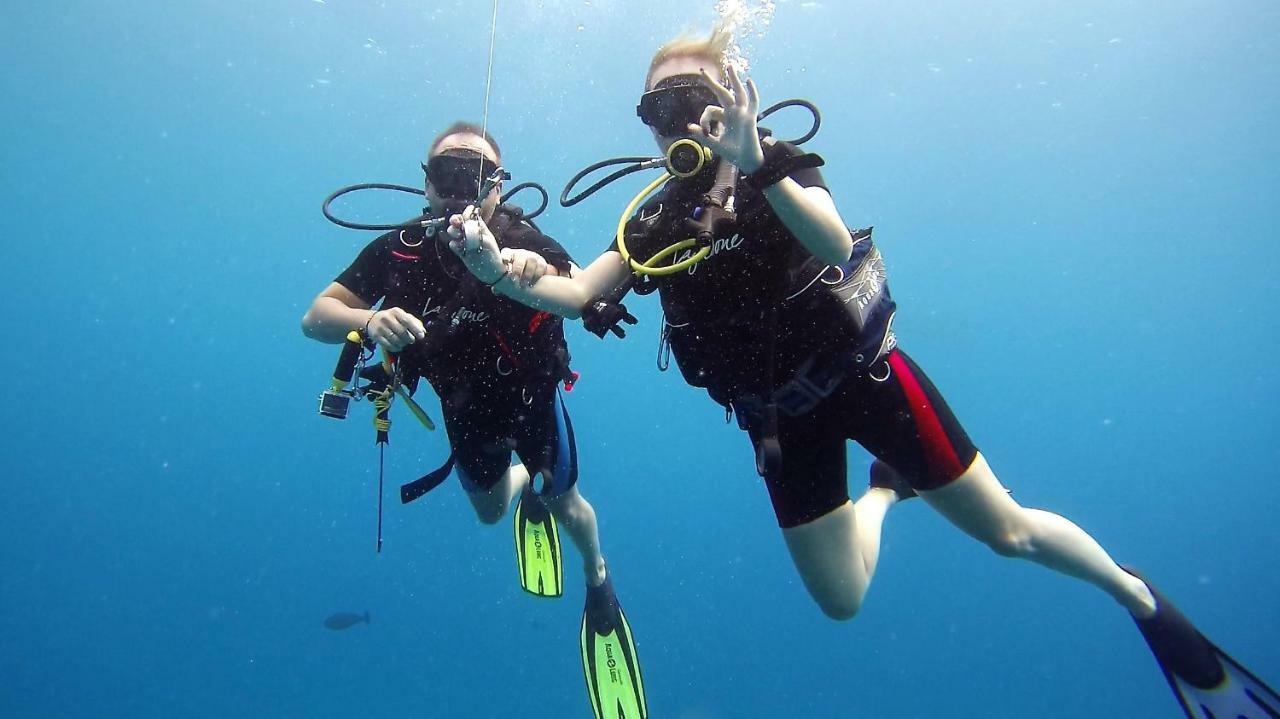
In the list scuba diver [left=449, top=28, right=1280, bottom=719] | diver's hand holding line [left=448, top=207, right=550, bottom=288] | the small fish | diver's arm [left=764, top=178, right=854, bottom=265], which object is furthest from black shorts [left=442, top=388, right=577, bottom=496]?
the small fish

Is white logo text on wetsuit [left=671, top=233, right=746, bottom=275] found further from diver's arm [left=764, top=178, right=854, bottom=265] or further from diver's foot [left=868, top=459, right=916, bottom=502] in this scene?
diver's foot [left=868, top=459, right=916, bottom=502]

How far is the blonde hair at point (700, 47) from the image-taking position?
2.65 metres

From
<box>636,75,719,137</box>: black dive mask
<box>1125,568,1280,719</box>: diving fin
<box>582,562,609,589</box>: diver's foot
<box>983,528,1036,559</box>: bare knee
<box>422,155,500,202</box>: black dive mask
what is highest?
<box>422,155,500,202</box>: black dive mask

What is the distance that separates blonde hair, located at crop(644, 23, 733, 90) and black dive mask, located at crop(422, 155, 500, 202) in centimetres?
121

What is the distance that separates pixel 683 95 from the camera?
7.95ft

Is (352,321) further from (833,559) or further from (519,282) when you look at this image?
(833,559)

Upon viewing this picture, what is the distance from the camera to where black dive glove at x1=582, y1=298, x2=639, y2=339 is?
8.77ft

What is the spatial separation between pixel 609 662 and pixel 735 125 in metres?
4.58

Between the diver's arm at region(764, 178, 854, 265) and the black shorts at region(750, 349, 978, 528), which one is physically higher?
the diver's arm at region(764, 178, 854, 265)

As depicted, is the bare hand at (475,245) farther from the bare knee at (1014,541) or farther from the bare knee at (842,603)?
the bare knee at (1014,541)

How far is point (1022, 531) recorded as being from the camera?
315cm

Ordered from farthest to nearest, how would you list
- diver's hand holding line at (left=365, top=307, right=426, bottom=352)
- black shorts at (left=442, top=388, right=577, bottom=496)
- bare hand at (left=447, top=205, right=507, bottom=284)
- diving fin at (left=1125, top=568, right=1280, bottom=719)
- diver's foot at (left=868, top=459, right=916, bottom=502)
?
black shorts at (left=442, top=388, right=577, bottom=496) → diver's foot at (left=868, top=459, right=916, bottom=502) → diving fin at (left=1125, top=568, right=1280, bottom=719) → diver's hand holding line at (left=365, top=307, right=426, bottom=352) → bare hand at (left=447, top=205, right=507, bottom=284)

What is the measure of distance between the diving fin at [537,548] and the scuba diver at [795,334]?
7.97 ft

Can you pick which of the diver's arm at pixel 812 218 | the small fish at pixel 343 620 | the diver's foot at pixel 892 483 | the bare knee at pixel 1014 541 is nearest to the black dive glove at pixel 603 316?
the diver's arm at pixel 812 218
